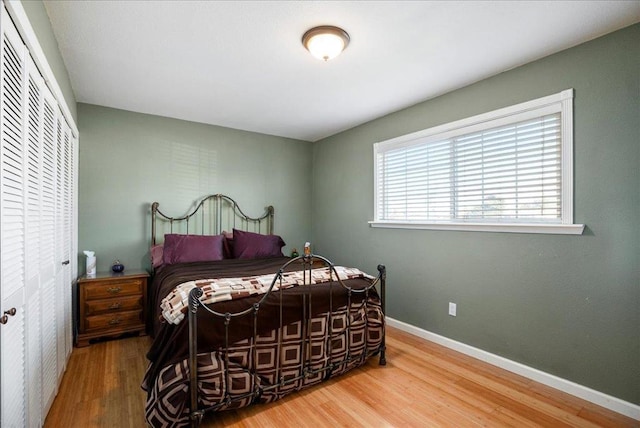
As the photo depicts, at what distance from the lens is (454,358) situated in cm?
286

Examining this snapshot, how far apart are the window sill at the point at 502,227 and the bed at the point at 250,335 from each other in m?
0.87

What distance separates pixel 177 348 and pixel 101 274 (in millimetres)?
2107

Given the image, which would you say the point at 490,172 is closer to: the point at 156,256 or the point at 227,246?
the point at 227,246

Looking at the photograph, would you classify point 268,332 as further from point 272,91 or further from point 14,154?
point 272,91

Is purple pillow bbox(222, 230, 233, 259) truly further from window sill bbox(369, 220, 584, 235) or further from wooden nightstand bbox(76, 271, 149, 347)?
window sill bbox(369, 220, 584, 235)

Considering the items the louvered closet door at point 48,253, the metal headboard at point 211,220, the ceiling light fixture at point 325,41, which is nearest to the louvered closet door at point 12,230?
the louvered closet door at point 48,253

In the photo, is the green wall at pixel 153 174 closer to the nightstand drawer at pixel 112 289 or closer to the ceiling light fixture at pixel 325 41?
the nightstand drawer at pixel 112 289

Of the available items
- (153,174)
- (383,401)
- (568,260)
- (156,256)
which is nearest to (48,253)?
(156,256)

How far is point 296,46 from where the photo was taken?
7.59 feet

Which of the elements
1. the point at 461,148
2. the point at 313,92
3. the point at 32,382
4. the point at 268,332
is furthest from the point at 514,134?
the point at 32,382

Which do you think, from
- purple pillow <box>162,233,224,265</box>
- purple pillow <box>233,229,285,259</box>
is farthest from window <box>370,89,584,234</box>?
purple pillow <box>162,233,224,265</box>

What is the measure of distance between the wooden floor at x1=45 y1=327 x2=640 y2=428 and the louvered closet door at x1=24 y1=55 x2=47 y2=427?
0.43 metres

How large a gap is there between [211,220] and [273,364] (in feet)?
8.20

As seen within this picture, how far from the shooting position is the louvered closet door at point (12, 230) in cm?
126
